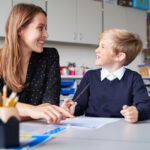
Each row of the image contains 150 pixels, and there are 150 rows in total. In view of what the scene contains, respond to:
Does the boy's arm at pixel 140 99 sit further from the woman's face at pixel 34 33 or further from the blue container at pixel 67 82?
the blue container at pixel 67 82

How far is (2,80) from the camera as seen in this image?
1.34 meters

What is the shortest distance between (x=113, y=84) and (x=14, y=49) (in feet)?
1.94

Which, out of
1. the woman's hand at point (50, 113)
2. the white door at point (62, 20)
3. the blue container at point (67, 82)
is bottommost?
the blue container at point (67, 82)

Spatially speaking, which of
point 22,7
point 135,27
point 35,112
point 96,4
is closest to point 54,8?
point 96,4

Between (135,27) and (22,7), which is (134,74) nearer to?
(22,7)

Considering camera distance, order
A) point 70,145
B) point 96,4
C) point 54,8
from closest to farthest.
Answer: point 70,145, point 54,8, point 96,4

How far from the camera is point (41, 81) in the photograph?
4.80 feet

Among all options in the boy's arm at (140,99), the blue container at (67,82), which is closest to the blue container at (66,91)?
the blue container at (67,82)

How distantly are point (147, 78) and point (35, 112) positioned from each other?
3447 mm

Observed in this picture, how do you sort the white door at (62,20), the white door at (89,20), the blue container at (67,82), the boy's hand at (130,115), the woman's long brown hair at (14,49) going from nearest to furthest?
the boy's hand at (130,115) < the woman's long brown hair at (14,49) < the blue container at (67,82) < the white door at (62,20) < the white door at (89,20)

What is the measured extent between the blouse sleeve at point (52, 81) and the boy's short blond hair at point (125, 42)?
34cm

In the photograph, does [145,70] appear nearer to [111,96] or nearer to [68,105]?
[111,96]

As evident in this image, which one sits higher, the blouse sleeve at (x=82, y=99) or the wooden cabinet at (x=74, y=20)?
the wooden cabinet at (x=74, y=20)

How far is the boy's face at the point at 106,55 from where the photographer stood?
1501 millimetres
